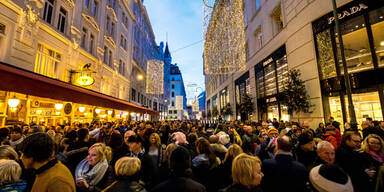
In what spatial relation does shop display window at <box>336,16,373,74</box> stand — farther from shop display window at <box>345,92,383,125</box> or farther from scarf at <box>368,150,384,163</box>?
scarf at <box>368,150,384,163</box>

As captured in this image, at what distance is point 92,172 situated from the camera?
275cm

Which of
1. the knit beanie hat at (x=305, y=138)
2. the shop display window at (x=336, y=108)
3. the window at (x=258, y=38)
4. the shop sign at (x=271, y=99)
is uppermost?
the window at (x=258, y=38)

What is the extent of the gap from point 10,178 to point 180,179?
2014mm

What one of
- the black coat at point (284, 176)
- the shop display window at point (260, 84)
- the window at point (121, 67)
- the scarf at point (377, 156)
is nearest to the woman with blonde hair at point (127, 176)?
the black coat at point (284, 176)

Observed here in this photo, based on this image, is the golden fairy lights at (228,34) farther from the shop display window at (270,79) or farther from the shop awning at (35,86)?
the shop awning at (35,86)

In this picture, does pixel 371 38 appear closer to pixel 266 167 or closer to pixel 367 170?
pixel 367 170

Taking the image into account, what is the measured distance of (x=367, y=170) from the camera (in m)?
2.78

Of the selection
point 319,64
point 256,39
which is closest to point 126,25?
point 256,39

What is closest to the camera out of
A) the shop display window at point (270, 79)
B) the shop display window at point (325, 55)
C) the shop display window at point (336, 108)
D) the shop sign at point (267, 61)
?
the shop display window at point (336, 108)

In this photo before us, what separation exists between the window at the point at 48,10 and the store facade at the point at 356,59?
18226 mm

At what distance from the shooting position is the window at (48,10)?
10.6 meters

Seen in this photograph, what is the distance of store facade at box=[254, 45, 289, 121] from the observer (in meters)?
15.7

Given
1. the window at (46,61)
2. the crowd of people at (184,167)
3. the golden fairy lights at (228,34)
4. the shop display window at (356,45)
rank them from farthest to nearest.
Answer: the golden fairy lights at (228,34) → the window at (46,61) → the shop display window at (356,45) → the crowd of people at (184,167)

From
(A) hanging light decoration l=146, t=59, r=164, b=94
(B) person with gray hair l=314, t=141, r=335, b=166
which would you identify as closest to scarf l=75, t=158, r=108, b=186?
(B) person with gray hair l=314, t=141, r=335, b=166
